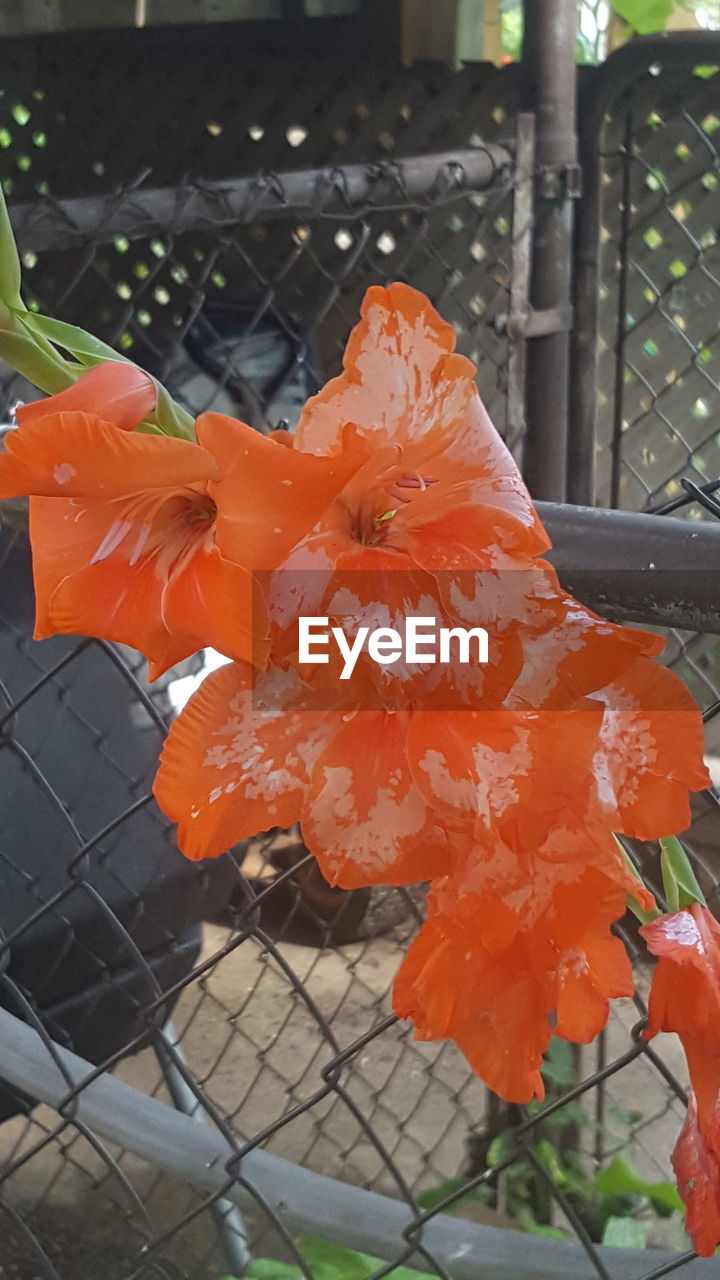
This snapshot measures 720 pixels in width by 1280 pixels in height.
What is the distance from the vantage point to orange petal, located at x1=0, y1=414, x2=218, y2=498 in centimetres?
22

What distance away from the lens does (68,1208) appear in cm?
181

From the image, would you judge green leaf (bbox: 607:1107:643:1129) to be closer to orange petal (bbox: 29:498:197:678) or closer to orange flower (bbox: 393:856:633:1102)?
orange flower (bbox: 393:856:633:1102)

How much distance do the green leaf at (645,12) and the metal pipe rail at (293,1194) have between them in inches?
76.3

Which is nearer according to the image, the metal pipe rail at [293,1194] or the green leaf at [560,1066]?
the metal pipe rail at [293,1194]

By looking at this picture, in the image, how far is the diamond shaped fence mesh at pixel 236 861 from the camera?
741 mm

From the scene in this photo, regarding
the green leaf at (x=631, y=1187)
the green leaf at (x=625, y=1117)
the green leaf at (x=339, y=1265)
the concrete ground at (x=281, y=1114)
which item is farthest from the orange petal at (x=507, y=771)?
the green leaf at (x=625, y=1117)

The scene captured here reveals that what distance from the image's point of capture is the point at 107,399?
0.23m

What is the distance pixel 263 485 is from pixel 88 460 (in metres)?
0.04

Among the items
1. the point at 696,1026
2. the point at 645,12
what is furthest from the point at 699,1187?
the point at 645,12

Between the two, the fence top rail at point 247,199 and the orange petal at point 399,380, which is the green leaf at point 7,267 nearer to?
the orange petal at point 399,380

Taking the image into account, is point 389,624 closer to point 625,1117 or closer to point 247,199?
point 247,199

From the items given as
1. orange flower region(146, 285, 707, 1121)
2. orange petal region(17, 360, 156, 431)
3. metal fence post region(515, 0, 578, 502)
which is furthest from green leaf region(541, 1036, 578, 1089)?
orange petal region(17, 360, 156, 431)

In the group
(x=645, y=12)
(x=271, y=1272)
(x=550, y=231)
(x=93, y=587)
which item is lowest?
(x=271, y=1272)

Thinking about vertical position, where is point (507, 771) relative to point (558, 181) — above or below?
below
